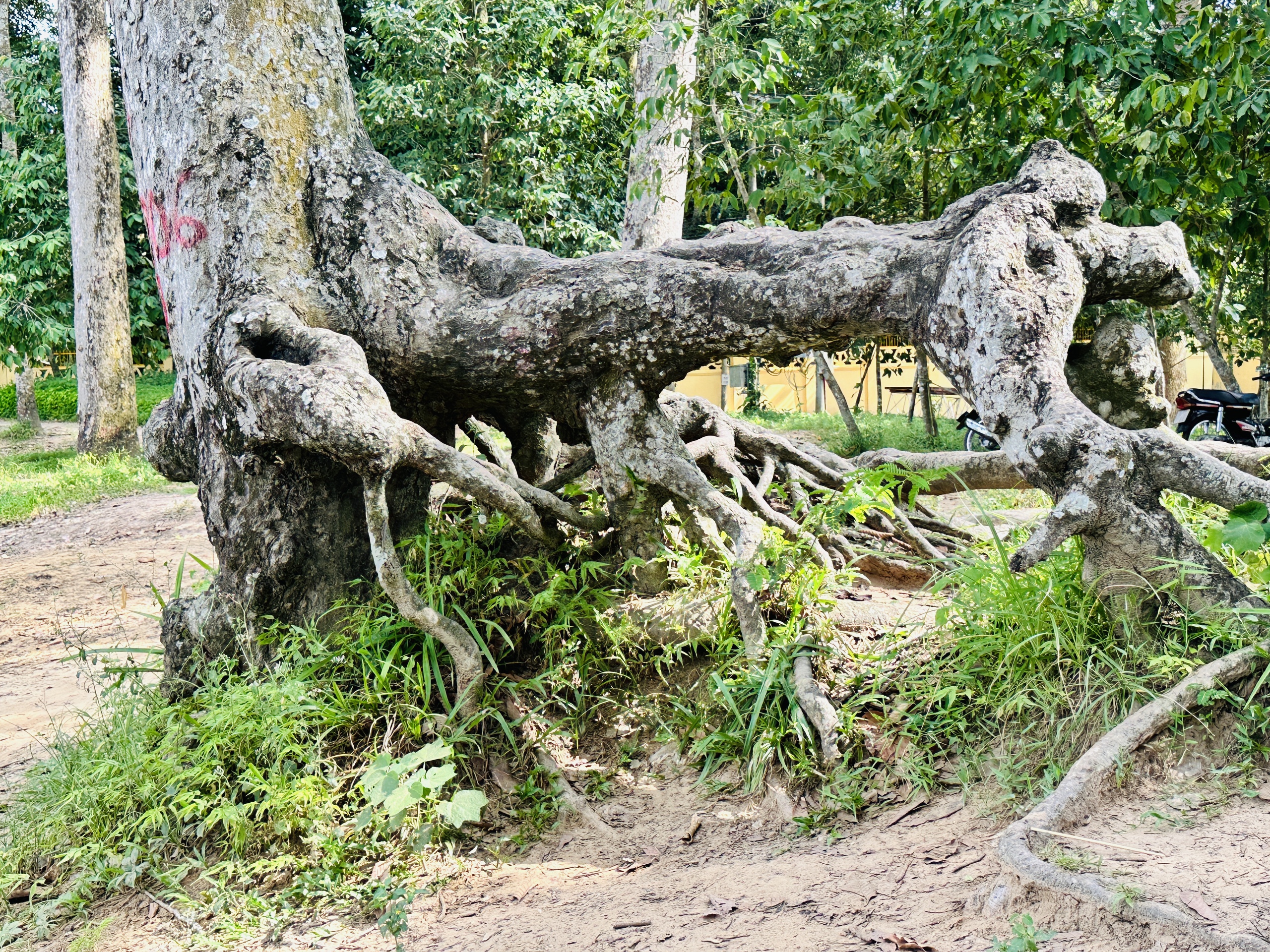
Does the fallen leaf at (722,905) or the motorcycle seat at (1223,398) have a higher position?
the motorcycle seat at (1223,398)

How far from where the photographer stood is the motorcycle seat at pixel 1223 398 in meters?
9.55

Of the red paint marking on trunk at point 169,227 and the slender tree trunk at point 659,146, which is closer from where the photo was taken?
the red paint marking on trunk at point 169,227

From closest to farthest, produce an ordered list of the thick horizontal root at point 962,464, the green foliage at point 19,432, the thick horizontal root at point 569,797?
the thick horizontal root at point 569,797
the thick horizontal root at point 962,464
the green foliage at point 19,432

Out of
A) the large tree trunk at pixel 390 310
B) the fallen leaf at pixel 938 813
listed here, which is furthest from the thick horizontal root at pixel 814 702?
the fallen leaf at pixel 938 813

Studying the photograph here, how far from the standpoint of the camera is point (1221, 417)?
969cm

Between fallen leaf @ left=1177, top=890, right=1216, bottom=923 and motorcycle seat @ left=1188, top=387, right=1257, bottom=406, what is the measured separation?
346 inches

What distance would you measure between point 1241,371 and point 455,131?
16902 mm

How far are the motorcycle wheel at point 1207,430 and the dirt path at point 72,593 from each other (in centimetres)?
890

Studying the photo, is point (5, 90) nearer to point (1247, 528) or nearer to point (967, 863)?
point (967, 863)

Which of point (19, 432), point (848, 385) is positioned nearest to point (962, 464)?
point (19, 432)

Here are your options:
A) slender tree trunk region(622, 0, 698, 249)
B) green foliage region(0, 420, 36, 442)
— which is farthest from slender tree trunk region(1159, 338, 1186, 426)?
green foliage region(0, 420, 36, 442)

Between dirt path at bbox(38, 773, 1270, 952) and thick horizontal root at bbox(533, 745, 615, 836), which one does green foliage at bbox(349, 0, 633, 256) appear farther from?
dirt path at bbox(38, 773, 1270, 952)

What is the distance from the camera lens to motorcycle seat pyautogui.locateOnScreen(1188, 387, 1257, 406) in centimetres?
955

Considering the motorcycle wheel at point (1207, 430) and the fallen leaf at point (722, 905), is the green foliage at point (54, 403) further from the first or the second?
the fallen leaf at point (722, 905)
